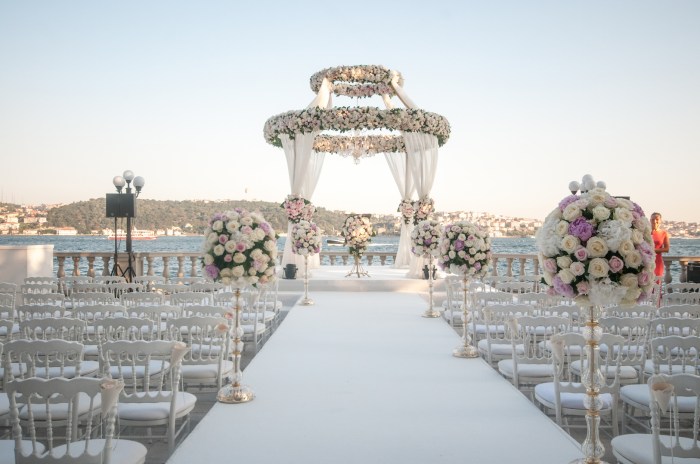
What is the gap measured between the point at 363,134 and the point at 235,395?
10.4 meters

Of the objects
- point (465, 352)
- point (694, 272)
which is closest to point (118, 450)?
point (465, 352)

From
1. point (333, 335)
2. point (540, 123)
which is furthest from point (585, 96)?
point (333, 335)

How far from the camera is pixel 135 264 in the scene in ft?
39.4

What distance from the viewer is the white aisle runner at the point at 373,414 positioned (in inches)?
118

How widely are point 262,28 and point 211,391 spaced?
12.6 metres

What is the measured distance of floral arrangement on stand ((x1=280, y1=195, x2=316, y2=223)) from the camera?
1151cm

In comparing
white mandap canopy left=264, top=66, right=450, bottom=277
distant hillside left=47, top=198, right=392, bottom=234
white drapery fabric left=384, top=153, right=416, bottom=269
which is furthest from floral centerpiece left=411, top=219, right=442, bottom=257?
distant hillside left=47, top=198, right=392, bottom=234

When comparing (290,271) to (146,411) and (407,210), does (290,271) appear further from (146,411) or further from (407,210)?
(146,411)

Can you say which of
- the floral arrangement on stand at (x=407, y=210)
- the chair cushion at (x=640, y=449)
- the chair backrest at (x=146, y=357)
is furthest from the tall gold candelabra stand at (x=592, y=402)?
the floral arrangement on stand at (x=407, y=210)

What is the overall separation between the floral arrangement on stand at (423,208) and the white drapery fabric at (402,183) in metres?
0.88

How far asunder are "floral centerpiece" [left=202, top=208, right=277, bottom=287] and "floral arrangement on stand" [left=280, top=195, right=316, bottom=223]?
735 centimetres

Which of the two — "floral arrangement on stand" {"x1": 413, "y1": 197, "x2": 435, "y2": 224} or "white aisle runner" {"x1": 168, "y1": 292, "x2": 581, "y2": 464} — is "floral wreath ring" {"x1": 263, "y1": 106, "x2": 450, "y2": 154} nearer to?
"floral arrangement on stand" {"x1": 413, "y1": 197, "x2": 435, "y2": 224}

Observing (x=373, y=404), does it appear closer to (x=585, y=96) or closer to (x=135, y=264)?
(x=135, y=264)

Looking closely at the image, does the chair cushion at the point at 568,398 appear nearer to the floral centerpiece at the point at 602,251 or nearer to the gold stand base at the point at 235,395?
the floral centerpiece at the point at 602,251
